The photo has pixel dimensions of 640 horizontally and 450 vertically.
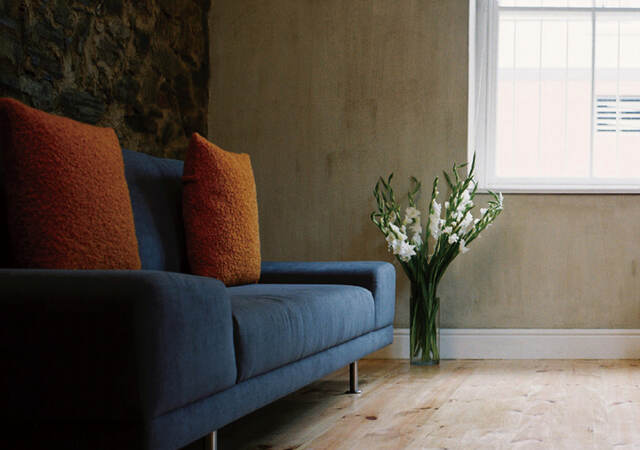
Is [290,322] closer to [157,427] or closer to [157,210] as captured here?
[157,427]

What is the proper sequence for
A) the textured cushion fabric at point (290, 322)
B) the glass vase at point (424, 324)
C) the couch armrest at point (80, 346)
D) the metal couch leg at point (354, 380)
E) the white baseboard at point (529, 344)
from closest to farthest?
1. the couch armrest at point (80, 346)
2. the textured cushion fabric at point (290, 322)
3. the metal couch leg at point (354, 380)
4. the glass vase at point (424, 324)
5. the white baseboard at point (529, 344)

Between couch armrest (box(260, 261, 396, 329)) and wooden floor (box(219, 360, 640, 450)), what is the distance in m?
0.37

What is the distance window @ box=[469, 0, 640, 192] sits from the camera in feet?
13.4

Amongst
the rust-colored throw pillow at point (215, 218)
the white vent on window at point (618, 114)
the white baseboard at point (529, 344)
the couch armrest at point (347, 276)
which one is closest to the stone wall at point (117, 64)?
the rust-colored throw pillow at point (215, 218)

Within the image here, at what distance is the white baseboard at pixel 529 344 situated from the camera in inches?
152

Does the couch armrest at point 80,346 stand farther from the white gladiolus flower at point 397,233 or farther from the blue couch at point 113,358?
the white gladiolus flower at point 397,233

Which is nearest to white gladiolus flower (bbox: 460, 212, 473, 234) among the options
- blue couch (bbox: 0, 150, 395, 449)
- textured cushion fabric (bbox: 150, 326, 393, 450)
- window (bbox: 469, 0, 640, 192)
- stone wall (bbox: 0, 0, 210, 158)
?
window (bbox: 469, 0, 640, 192)

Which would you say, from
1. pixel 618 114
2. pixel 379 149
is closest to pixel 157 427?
pixel 379 149

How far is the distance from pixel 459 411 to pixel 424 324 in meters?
1.04

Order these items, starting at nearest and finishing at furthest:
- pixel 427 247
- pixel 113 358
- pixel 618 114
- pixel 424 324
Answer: pixel 113 358 < pixel 424 324 < pixel 427 247 < pixel 618 114

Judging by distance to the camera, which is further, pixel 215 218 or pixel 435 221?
pixel 435 221

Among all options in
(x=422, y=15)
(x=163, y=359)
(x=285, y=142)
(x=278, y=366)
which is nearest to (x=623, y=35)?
(x=422, y=15)

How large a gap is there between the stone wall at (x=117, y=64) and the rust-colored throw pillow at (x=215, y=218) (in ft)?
1.62

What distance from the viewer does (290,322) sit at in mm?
2004
